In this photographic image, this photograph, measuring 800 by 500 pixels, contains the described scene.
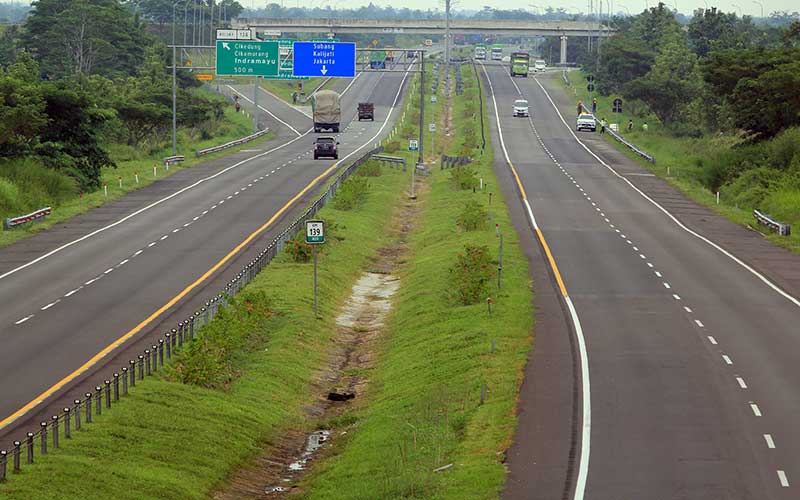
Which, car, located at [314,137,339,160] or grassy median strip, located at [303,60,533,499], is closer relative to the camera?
grassy median strip, located at [303,60,533,499]

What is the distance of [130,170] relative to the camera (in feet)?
266

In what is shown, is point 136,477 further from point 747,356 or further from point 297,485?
point 747,356

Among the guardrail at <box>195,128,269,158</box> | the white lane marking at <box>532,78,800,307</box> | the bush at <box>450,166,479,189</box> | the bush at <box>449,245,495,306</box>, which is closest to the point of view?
the bush at <box>449,245,495,306</box>

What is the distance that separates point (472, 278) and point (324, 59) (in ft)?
172

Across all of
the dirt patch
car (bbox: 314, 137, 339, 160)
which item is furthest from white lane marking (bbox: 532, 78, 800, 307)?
car (bbox: 314, 137, 339, 160)

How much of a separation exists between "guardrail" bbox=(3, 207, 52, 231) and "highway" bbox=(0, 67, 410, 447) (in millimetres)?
1039

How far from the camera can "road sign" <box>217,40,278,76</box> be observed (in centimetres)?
9206

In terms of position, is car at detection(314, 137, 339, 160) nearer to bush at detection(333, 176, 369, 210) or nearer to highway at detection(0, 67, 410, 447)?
highway at detection(0, 67, 410, 447)

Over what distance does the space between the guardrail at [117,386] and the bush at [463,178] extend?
2851cm

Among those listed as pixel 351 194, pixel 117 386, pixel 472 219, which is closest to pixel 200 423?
pixel 117 386

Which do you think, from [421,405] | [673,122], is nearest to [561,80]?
[673,122]

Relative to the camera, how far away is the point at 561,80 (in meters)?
171

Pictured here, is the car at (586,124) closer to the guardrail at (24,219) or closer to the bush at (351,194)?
the bush at (351,194)

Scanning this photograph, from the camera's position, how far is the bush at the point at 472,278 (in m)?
39.8
